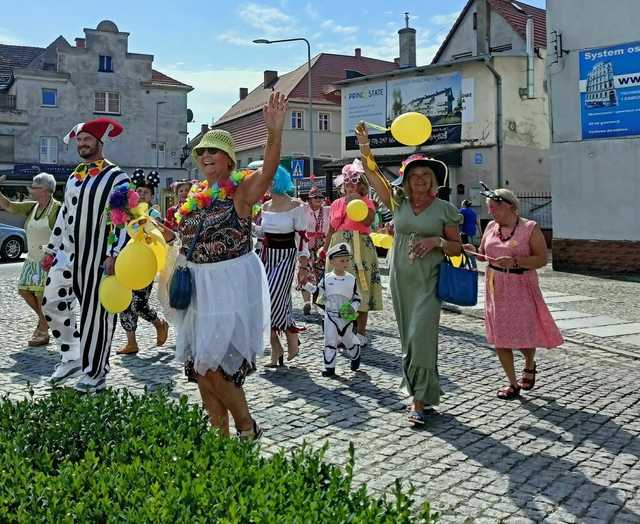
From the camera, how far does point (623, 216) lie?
16875 millimetres

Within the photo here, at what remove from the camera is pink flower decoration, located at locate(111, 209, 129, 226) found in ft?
16.3

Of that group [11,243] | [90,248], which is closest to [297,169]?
[11,243]

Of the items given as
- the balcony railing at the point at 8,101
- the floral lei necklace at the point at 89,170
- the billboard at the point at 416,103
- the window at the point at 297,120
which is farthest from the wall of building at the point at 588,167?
the balcony railing at the point at 8,101

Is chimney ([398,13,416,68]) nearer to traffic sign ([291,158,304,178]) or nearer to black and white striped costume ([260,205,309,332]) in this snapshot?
traffic sign ([291,158,304,178])

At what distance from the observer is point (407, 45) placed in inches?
1435

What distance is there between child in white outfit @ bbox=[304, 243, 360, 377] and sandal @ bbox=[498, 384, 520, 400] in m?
1.51

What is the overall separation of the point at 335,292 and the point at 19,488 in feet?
15.7

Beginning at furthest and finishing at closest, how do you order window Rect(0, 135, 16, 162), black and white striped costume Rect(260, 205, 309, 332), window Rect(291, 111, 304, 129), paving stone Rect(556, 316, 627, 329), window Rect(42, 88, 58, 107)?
window Rect(291, 111, 304, 129) < window Rect(42, 88, 58, 107) < window Rect(0, 135, 16, 162) < paving stone Rect(556, 316, 627, 329) < black and white striped costume Rect(260, 205, 309, 332)

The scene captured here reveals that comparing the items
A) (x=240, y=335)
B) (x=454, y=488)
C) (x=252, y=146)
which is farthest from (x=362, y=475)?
(x=252, y=146)

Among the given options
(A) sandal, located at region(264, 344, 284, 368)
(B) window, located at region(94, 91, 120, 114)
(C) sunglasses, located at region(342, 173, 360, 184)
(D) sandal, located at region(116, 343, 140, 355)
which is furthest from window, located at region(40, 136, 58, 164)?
(A) sandal, located at region(264, 344, 284, 368)

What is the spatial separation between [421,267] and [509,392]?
156 cm

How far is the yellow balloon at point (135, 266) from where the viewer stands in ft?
14.7

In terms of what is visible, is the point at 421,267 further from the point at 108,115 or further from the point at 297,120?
the point at 108,115

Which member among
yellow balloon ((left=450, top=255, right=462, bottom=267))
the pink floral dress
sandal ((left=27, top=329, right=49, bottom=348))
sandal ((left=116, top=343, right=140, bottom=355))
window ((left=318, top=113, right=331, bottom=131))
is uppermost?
window ((left=318, top=113, right=331, bottom=131))
